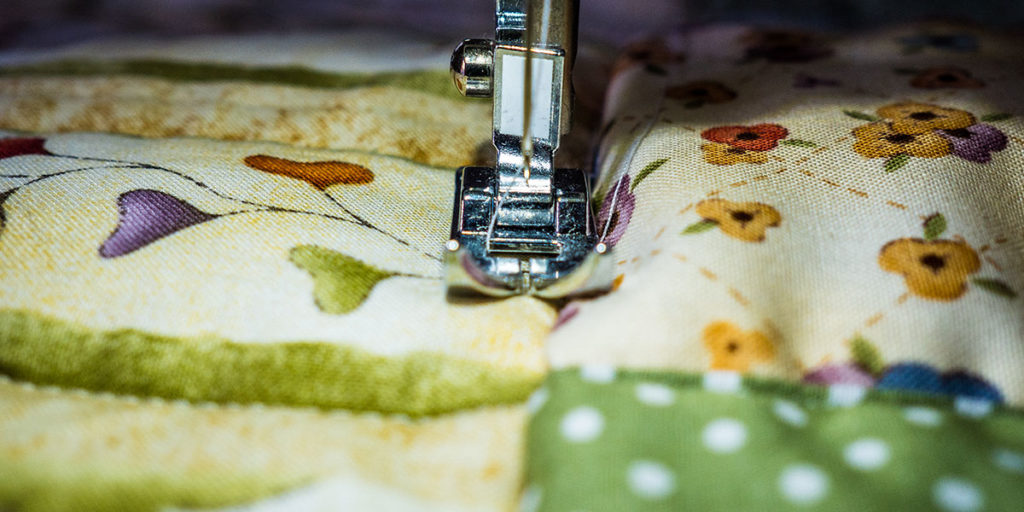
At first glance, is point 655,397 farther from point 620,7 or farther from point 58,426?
point 620,7

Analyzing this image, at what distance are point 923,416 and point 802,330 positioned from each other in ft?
0.26

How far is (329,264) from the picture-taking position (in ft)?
1.73

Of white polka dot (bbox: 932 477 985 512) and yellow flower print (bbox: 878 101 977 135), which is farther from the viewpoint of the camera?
yellow flower print (bbox: 878 101 977 135)

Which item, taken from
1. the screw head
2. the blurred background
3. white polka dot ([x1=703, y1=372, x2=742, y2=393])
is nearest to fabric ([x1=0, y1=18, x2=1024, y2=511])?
white polka dot ([x1=703, y1=372, x2=742, y2=393])

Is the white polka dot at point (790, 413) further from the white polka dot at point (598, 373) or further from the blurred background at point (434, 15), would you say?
the blurred background at point (434, 15)

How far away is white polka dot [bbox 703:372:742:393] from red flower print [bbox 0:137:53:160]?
57 centimetres

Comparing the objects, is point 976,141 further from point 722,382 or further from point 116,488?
point 116,488

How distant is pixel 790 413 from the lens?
0.43 meters

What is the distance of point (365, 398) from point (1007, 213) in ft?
1.55

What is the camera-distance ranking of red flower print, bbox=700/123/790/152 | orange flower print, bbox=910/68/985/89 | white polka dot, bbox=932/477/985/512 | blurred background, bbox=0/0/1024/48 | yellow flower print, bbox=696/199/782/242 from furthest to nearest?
blurred background, bbox=0/0/1024/48 → orange flower print, bbox=910/68/985/89 → red flower print, bbox=700/123/790/152 → yellow flower print, bbox=696/199/782/242 → white polka dot, bbox=932/477/985/512

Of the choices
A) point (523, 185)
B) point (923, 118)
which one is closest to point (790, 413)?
point (523, 185)

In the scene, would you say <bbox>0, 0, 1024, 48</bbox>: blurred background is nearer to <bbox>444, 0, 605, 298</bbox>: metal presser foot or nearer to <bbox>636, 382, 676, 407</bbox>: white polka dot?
<bbox>444, 0, 605, 298</bbox>: metal presser foot

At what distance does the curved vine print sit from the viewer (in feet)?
1.68

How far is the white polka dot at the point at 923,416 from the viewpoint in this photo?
42 cm
